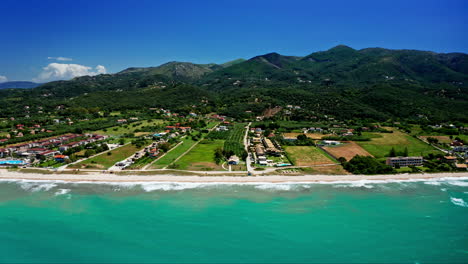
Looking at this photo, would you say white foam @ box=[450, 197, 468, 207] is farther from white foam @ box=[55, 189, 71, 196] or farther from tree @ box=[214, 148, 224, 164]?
white foam @ box=[55, 189, 71, 196]

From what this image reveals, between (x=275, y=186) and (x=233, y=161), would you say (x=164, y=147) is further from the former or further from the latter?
(x=275, y=186)

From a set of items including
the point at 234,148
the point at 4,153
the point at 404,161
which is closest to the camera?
the point at 404,161

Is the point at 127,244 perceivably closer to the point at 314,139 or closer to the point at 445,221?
the point at 445,221

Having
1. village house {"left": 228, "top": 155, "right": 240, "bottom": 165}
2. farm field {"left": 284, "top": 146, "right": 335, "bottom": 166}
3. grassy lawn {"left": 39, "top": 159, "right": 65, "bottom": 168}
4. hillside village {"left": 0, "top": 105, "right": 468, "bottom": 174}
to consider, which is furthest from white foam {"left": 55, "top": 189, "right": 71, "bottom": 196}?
farm field {"left": 284, "top": 146, "right": 335, "bottom": 166}

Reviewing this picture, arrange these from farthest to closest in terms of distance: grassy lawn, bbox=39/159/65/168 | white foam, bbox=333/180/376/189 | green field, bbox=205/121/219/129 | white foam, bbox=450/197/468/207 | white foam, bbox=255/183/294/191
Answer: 1. green field, bbox=205/121/219/129
2. grassy lawn, bbox=39/159/65/168
3. white foam, bbox=333/180/376/189
4. white foam, bbox=255/183/294/191
5. white foam, bbox=450/197/468/207

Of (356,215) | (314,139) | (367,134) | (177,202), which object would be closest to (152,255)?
(177,202)

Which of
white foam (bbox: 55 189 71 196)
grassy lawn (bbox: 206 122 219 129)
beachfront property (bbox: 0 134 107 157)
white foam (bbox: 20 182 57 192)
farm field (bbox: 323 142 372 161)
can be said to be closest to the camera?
white foam (bbox: 55 189 71 196)

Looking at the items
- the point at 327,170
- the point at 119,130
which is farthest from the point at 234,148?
the point at 119,130
